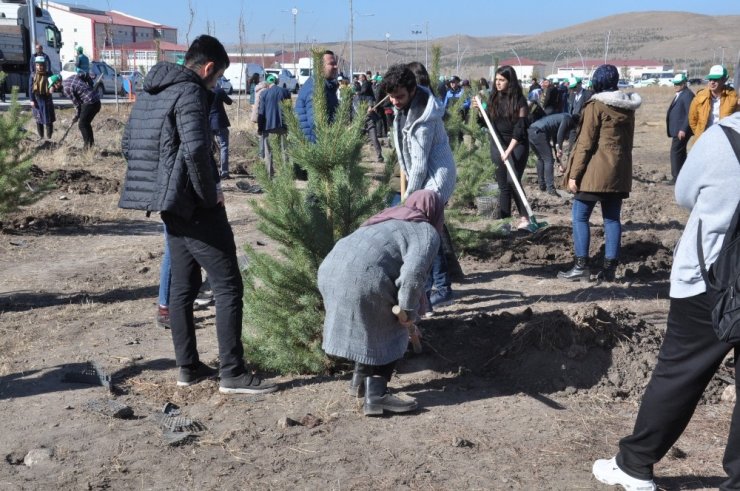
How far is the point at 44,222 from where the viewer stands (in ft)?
32.8

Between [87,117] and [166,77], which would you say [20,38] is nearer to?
[87,117]

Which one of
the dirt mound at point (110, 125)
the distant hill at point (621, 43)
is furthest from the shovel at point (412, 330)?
the distant hill at point (621, 43)

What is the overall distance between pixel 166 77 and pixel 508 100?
5.21 meters

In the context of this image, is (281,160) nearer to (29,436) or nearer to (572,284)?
(29,436)

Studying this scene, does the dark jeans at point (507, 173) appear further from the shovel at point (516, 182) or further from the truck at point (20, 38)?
the truck at point (20, 38)

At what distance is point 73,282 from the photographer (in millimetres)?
7609

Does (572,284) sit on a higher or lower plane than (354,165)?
lower

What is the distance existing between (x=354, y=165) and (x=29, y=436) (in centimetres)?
232

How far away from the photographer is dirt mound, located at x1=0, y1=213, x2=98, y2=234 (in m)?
9.64

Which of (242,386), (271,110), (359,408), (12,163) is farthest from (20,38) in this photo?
(359,408)

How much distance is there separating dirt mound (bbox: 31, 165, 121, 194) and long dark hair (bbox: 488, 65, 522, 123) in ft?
20.2

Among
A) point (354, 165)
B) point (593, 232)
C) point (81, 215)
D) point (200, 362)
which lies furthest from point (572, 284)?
point (81, 215)

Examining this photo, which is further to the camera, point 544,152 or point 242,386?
point 544,152

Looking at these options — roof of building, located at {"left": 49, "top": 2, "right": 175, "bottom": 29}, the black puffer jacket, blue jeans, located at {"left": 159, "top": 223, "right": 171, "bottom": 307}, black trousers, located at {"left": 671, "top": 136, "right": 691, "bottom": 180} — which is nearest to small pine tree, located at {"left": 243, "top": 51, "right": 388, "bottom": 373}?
the black puffer jacket
